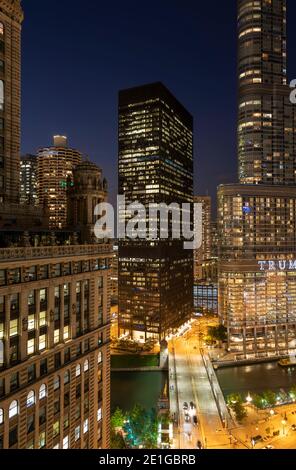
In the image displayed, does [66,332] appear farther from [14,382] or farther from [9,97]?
[9,97]

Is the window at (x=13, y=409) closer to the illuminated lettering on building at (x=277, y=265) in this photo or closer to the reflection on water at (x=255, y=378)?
the reflection on water at (x=255, y=378)

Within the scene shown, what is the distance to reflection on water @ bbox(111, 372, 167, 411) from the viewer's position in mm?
63438

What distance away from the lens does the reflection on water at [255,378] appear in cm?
7075

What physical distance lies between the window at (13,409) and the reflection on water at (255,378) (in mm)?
52351

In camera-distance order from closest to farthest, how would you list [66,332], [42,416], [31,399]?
[31,399]
[42,416]
[66,332]

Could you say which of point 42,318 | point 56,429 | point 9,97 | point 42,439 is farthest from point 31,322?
point 9,97

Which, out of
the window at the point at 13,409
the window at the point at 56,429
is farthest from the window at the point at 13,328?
the window at the point at 56,429

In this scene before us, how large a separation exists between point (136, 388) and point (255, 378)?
24053 millimetres

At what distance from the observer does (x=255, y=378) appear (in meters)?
76.4

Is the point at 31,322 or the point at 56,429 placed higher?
the point at 31,322

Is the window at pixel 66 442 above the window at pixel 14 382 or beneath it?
beneath

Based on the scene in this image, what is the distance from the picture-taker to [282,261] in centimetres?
9356

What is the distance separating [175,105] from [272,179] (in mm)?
39363
